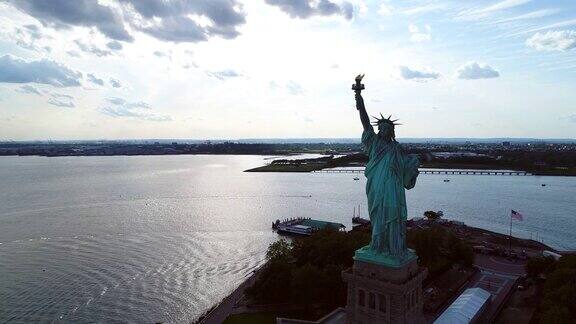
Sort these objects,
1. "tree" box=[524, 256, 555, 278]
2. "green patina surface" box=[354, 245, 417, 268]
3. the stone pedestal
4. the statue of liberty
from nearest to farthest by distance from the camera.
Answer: the stone pedestal, "green patina surface" box=[354, 245, 417, 268], the statue of liberty, "tree" box=[524, 256, 555, 278]

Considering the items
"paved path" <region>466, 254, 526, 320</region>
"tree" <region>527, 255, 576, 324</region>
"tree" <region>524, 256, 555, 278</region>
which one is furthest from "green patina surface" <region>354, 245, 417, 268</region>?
"tree" <region>524, 256, 555, 278</region>

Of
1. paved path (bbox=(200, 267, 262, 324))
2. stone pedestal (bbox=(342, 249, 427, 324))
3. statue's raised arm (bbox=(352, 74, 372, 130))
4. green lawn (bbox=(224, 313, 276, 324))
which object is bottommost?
paved path (bbox=(200, 267, 262, 324))

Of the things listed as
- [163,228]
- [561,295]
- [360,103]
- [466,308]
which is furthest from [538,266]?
[163,228]

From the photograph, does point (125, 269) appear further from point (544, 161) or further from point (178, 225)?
point (544, 161)

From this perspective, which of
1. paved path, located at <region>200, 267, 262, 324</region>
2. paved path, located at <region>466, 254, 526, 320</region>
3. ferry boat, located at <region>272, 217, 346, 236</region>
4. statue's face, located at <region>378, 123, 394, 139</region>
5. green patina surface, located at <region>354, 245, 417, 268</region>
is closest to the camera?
green patina surface, located at <region>354, 245, 417, 268</region>

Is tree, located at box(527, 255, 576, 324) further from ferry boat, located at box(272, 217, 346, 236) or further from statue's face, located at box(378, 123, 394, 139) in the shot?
ferry boat, located at box(272, 217, 346, 236)

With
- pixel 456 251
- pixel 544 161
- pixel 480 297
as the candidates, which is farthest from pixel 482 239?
pixel 544 161

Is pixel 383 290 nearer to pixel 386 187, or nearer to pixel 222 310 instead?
pixel 386 187
